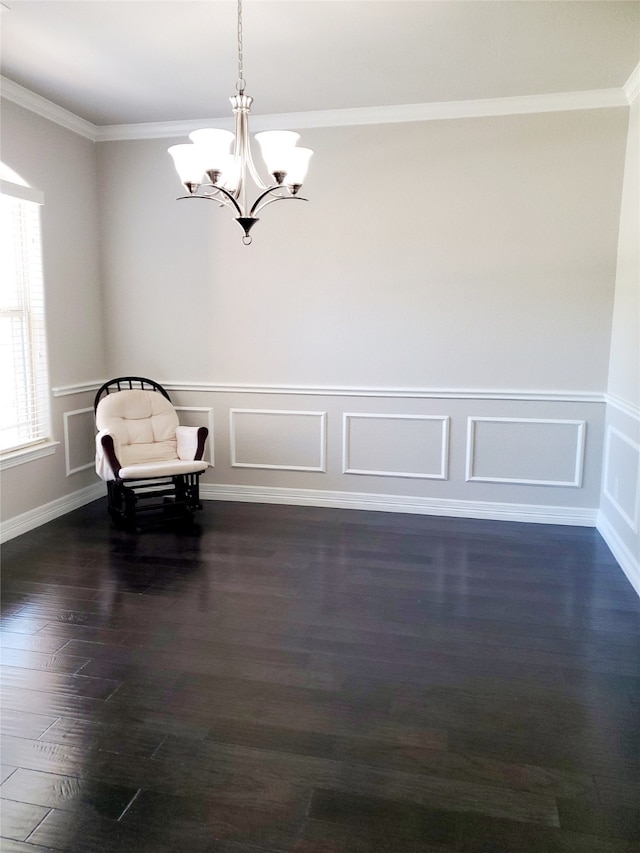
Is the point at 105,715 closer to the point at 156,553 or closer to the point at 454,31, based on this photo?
the point at 156,553

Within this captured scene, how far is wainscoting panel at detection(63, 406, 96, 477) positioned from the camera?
4504mm

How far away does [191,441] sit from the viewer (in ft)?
14.5

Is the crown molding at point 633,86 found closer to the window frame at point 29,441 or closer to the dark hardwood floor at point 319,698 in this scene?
the dark hardwood floor at point 319,698

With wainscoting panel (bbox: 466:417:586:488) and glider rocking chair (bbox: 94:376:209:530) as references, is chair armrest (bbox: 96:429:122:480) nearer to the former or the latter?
glider rocking chair (bbox: 94:376:209:530)

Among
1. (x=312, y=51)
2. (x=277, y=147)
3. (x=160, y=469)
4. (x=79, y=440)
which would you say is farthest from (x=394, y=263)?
(x=79, y=440)

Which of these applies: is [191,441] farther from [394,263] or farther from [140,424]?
[394,263]

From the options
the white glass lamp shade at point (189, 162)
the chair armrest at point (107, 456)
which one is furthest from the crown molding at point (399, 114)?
the chair armrest at point (107, 456)

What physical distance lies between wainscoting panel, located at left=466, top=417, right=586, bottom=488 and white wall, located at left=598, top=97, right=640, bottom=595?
0.21 m

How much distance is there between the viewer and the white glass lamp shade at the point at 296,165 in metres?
2.66

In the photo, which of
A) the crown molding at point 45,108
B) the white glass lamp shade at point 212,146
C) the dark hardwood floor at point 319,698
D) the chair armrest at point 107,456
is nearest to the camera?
the dark hardwood floor at point 319,698

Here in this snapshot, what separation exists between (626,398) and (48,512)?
3820 millimetres

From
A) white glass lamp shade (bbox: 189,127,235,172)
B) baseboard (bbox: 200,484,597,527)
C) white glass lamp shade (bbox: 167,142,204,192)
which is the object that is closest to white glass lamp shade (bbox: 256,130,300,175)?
white glass lamp shade (bbox: 189,127,235,172)

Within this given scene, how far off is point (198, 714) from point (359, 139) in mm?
3693

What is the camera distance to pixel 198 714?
2.23 meters
